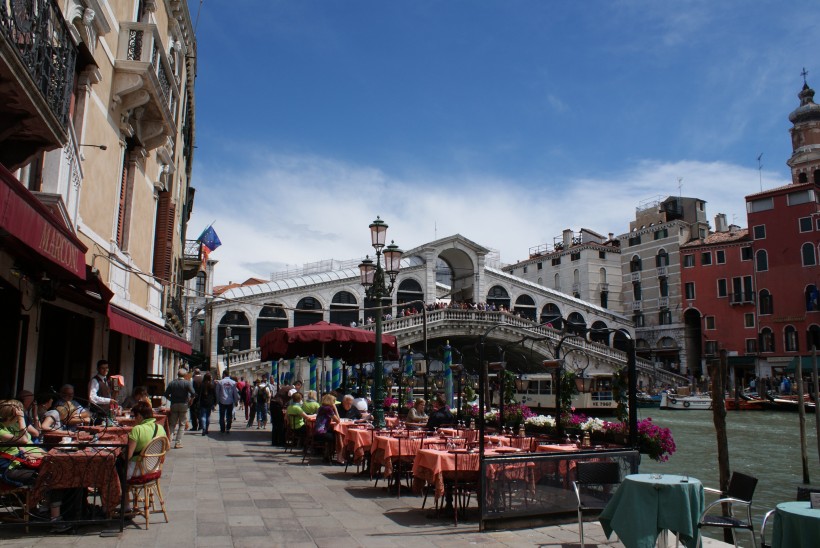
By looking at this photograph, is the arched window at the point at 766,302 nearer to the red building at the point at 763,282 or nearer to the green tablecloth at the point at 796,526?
the red building at the point at 763,282

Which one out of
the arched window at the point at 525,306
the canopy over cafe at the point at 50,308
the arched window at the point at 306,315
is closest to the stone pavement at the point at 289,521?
the canopy over cafe at the point at 50,308

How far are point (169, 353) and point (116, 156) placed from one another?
1212 cm

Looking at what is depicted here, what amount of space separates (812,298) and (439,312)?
74.5 feet

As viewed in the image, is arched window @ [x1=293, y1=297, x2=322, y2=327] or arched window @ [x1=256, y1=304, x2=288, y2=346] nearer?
arched window @ [x1=256, y1=304, x2=288, y2=346]

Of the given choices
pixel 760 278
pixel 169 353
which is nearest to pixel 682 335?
pixel 760 278

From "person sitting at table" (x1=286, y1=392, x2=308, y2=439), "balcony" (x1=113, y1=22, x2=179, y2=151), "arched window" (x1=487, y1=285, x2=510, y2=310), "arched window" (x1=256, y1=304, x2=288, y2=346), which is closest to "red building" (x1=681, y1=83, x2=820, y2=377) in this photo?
"arched window" (x1=487, y1=285, x2=510, y2=310)

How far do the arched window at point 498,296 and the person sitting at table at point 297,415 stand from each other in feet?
115

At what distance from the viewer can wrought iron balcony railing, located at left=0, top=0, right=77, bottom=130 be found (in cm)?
583

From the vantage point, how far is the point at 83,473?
5.94 meters

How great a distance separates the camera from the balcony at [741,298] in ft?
142

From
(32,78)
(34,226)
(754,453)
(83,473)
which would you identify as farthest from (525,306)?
(34,226)

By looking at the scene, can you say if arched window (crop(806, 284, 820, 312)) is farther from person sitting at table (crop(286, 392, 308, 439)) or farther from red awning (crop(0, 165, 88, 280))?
red awning (crop(0, 165, 88, 280))

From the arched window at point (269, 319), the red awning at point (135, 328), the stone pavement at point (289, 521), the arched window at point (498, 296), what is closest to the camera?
the stone pavement at point (289, 521)

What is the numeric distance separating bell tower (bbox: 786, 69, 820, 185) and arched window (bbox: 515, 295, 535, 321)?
20215mm
